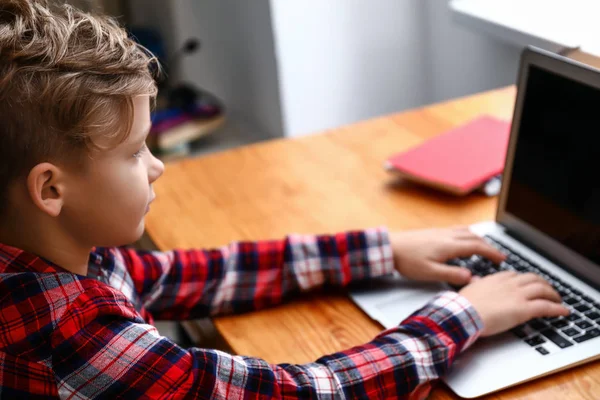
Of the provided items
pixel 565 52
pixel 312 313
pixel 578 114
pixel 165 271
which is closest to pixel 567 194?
pixel 578 114

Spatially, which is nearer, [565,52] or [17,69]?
[17,69]

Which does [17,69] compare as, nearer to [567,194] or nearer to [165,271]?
[165,271]

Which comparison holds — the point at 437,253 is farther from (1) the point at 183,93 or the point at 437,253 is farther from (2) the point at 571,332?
(1) the point at 183,93

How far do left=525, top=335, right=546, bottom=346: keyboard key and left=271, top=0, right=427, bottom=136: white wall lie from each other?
1.16 metres

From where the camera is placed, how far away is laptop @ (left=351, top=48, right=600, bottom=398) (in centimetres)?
77

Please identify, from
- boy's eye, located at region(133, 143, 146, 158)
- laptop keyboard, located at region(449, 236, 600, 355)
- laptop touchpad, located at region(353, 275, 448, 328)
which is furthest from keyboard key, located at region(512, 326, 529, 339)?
boy's eye, located at region(133, 143, 146, 158)

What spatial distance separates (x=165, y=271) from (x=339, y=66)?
3.56 ft

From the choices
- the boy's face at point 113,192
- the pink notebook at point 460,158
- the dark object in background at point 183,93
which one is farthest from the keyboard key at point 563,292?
the dark object in background at point 183,93

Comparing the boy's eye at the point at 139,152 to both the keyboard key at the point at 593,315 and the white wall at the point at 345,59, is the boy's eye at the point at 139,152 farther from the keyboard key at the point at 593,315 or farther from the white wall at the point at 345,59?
the white wall at the point at 345,59

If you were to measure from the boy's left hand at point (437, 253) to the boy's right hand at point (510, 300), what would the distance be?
0.05 m

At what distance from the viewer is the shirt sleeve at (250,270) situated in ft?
3.07

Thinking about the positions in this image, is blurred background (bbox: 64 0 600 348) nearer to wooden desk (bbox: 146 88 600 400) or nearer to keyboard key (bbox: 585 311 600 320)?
wooden desk (bbox: 146 88 600 400)

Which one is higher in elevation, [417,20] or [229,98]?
[417,20]

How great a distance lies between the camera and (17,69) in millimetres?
640
